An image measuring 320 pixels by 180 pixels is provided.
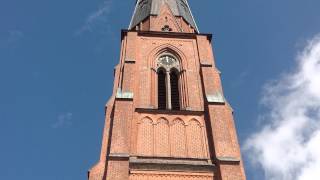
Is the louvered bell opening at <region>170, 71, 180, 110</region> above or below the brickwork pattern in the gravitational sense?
above

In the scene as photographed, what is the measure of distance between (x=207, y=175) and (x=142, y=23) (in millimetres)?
15815

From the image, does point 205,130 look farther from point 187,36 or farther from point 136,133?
point 187,36

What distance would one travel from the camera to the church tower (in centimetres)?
1839

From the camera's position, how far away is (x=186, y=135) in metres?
20.5

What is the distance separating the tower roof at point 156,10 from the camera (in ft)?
107

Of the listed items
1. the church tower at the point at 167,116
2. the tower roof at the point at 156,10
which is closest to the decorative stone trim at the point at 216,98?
the church tower at the point at 167,116

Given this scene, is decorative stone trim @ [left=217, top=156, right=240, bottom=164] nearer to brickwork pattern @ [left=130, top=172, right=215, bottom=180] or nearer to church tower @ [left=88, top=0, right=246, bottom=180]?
church tower @ [left=88, top=0, right=246, bottom=180]

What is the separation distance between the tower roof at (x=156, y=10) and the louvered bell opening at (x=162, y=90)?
27.1ft

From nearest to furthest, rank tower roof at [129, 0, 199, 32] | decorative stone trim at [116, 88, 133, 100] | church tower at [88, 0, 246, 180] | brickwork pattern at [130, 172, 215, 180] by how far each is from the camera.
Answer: brickwork pattern at [130, 172, 215, 180], church tower at [88, 0, 246, 180], decorative stone trim at [116, 88, 133, 100], tower roof at [129, 0, 199, 32]

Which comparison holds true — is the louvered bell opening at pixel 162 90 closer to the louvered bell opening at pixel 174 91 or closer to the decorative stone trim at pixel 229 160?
the louvered bell opening at pixel 174 91

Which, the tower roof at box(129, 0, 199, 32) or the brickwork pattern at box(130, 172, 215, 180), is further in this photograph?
the tower roof at box(129, 0, 199, 32)

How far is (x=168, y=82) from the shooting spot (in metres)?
24.0

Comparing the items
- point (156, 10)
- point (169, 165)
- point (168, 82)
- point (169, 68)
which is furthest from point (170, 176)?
point (156, 10)

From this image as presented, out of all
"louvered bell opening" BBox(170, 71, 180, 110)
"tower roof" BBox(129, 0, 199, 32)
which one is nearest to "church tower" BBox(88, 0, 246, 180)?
"louvered bell opening" BBox(170, 71, 180, 110)
